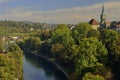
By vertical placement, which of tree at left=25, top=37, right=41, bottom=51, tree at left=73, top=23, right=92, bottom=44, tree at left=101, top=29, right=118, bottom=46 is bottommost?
tree at left=25, top=37, right=41, bottom=51

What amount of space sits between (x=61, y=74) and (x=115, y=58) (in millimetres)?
17282

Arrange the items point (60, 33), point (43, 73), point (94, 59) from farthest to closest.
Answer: point (60, 33) < point (43, 73) < point (94, 59)

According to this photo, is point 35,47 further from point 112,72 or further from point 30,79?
point 112,72

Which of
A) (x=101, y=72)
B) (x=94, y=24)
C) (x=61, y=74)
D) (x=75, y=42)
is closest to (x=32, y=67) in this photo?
(x=75, y=42)

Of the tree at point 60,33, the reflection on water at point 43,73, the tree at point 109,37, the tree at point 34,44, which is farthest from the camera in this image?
the tree at point 34,44

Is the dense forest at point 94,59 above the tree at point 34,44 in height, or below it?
above

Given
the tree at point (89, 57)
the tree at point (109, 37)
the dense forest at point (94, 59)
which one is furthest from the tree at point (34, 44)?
the tree at point (89, 57)

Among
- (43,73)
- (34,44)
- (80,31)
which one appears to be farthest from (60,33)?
(43,73)

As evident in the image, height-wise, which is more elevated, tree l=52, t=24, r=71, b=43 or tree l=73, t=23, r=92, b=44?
tree l=73, t=23, r=92, b=44

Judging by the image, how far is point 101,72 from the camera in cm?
4766

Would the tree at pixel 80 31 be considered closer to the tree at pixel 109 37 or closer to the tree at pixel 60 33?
the tree at pixel 60 33

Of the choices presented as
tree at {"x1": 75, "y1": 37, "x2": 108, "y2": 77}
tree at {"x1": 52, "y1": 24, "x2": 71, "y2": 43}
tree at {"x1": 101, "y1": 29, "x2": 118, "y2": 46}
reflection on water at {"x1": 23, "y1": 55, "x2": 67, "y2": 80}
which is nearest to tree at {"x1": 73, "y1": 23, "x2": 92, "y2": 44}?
tree at {"x1": 52, "y1": 24, "x2": 71, "y2": 43}

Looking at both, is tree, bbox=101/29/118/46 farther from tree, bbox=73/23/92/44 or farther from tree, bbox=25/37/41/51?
tree, bbox=25/37/41/51

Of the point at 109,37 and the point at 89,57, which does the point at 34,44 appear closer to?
the point at 109,37
